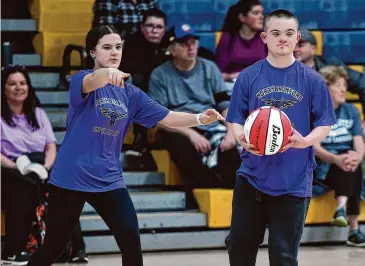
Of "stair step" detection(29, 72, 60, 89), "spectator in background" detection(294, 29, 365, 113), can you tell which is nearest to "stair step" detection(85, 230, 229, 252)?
"spectator in background" detection(294, 29, 365, 113)

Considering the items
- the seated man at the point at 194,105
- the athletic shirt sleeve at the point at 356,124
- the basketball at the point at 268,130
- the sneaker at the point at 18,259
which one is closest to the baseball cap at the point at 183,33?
the seated man at the point at 194,105

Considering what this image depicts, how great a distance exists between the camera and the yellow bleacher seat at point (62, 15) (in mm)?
9438

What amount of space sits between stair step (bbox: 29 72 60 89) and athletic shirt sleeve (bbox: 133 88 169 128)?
3.87 metres

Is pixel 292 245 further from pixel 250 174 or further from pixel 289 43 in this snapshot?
pixel 289 43

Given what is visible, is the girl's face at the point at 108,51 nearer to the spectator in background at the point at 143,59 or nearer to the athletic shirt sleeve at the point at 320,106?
the athletic shirt sleeve at the point at 320,106

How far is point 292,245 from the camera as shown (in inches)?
193

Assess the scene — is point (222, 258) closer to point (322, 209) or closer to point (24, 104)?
point (322, 209)

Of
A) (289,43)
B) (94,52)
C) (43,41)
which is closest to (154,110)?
(94,52)

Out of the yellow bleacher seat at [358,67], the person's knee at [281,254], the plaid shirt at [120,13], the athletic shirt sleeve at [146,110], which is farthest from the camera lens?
the yellow bleacher seat at [358,67]

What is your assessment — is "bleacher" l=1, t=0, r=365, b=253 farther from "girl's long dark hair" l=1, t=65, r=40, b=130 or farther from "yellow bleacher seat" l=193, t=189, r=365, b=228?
"girl's long dark hair" l=1, t=65, r=40, b=130

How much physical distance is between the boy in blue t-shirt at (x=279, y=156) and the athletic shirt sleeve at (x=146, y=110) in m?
0.62

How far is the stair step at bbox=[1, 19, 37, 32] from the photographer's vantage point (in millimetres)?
9516

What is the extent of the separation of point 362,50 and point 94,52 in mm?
5473

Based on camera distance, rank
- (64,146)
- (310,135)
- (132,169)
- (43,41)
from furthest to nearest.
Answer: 1. (43,41)
2. (132,169)
3. (64,146)
4. (310,135)
